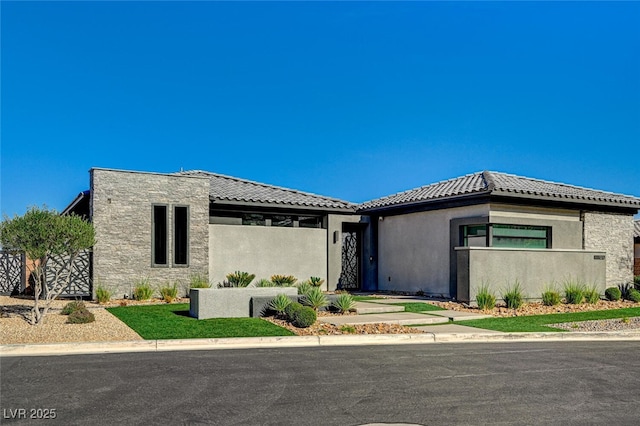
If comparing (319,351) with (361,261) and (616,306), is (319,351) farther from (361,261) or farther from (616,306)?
(361,261)

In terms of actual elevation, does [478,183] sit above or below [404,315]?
above

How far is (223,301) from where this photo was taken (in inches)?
606

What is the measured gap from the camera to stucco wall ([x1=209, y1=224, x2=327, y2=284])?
22.7 metres

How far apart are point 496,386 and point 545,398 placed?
784 millimetres

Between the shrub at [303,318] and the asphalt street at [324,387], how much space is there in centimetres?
238

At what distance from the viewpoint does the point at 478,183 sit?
73.8 ft

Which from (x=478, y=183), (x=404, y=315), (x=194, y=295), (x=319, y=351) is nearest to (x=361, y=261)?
(x=478, y=183)

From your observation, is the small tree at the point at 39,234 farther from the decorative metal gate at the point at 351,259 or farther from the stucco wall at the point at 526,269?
the decorative metal gate at the point at 351,259

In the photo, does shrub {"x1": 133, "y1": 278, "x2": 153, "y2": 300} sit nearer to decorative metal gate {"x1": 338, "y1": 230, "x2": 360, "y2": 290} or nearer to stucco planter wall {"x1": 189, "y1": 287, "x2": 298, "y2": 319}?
stucco planter wall {"x1": 189, "y1": 287, "x2": 298, "y2": 319}

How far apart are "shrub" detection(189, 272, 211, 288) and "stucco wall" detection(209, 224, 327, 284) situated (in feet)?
2.40

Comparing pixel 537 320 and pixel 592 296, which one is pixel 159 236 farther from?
pixel 592 296

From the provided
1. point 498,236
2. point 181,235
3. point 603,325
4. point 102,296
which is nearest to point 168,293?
→ point 102,296

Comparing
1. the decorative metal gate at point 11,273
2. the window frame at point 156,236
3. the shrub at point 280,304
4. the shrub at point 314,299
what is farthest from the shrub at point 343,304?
the decorative metal gate at point 11,273

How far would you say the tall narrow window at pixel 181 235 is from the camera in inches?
850
